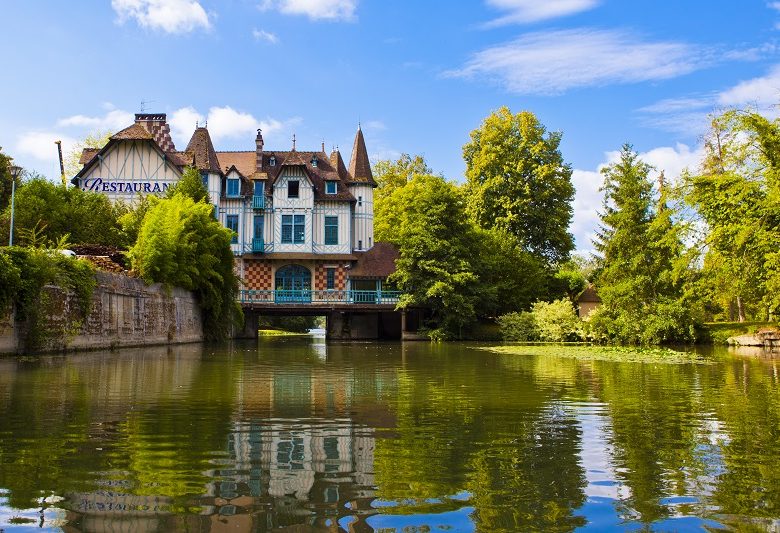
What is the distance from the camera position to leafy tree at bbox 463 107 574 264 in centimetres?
4734

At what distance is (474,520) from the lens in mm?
4078

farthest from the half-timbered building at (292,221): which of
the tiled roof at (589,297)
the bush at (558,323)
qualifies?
the tiled roof at (589,297)

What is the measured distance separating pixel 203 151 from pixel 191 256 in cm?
1662

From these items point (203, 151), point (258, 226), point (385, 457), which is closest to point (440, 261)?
point (258, 226)

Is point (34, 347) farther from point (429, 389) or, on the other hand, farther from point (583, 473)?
point (583, 473)

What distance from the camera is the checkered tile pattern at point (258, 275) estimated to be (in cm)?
4675

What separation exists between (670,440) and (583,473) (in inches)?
76.8

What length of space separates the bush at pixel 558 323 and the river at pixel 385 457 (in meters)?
28.6

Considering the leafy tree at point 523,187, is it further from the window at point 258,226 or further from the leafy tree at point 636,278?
the window at point 258,226

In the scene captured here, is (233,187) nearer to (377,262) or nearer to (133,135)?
(133,135)

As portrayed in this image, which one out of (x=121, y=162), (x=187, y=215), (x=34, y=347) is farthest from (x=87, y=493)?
(x=121, y=162)

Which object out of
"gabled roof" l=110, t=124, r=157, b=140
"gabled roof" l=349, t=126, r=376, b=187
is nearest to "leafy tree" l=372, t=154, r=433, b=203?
"gabled roof" l=349, t=126, r=376, b=187

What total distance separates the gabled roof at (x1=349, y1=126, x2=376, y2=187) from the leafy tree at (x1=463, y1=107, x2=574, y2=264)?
23.4ft

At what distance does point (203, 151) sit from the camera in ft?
153
